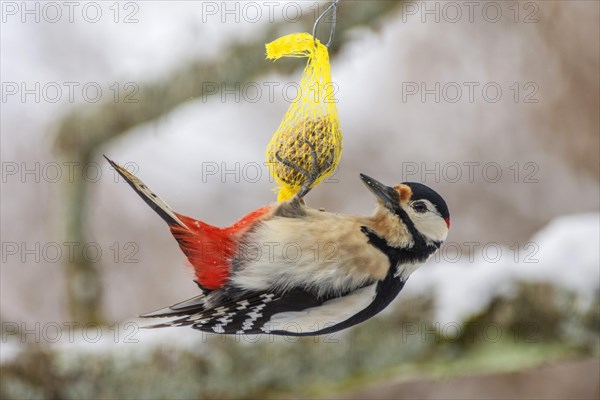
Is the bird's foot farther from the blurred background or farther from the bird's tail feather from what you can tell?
the blurred background

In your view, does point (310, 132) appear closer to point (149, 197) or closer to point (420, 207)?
point (420, 207)

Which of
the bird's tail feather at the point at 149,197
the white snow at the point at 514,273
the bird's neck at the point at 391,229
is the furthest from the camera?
the white snow at the point at 514,273

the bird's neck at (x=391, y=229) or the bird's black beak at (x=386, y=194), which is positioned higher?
the bird's black beak at (x=386, y=194)

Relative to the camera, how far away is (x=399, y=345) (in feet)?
11.2

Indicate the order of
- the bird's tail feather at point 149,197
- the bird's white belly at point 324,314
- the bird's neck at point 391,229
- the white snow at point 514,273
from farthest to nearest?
the white snow at point 514,273 → the bird's neck at point 391,229 → the bird's white belly at point 324,314 → the bird's tail feather at point 149,197

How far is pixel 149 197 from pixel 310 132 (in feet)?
1.77

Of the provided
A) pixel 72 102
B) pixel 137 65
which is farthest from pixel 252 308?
pixel 72 102

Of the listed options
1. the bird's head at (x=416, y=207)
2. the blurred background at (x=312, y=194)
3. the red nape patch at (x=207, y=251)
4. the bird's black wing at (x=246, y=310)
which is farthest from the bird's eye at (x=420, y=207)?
the blurred background at (x=312, y=194)

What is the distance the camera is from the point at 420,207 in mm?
2193

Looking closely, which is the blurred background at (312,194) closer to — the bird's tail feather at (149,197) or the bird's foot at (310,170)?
the bird's foot at (310,170)

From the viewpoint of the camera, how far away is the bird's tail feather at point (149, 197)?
2.02m

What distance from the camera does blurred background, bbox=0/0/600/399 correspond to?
3.44 meters

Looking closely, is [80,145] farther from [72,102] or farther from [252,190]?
[252,190]

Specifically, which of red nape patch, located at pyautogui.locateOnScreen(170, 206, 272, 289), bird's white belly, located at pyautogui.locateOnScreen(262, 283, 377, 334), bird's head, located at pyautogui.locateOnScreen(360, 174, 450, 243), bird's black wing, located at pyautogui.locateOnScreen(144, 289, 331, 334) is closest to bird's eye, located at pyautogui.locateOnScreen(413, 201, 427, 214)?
bird's head, located at pyautogui.locateOnScreen(360, 174, 450, 243)
